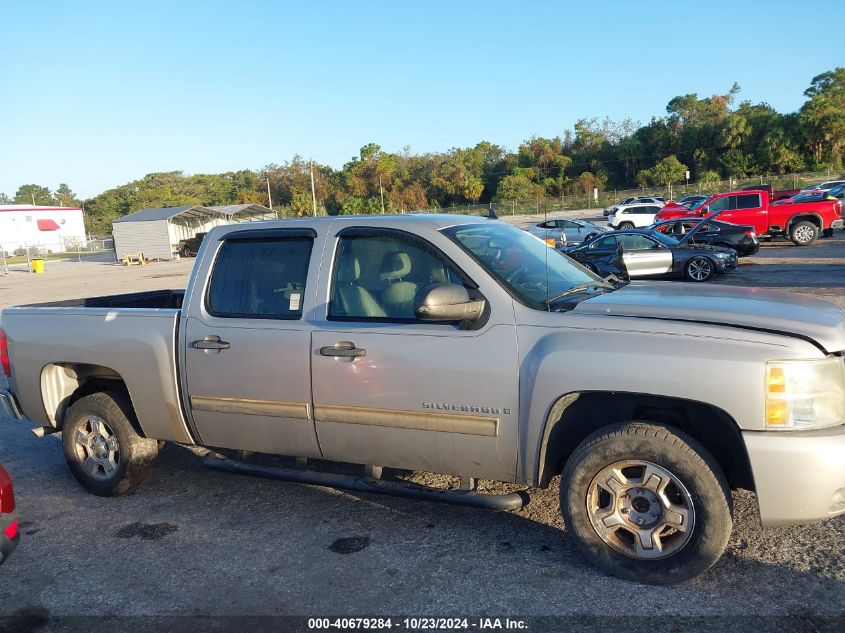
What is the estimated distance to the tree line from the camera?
6103cm

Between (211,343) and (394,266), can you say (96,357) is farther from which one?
(394,266)

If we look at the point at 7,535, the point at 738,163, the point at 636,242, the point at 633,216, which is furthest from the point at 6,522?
the point at 738,163

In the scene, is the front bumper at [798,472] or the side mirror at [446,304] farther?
the side mirror at [446,304]

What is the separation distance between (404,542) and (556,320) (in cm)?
160

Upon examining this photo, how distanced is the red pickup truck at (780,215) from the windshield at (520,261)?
21.3 m

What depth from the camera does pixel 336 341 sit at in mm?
3934

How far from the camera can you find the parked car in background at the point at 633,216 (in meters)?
37.4

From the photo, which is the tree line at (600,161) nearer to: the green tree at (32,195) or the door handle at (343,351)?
the door handle at (343,351)

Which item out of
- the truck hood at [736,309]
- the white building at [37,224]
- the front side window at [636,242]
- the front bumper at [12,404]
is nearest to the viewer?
the truck hood at [736,309]

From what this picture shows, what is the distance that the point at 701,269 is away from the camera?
54.7ft

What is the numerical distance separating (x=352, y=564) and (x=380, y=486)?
46cm

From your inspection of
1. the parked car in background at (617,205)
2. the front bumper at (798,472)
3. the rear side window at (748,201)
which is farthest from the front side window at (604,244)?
the parked car in background at (617,205)

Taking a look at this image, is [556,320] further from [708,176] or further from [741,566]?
[708,176]

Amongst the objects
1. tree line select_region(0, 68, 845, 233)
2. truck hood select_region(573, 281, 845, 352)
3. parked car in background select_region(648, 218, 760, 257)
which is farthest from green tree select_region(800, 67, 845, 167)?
truck hood select_region(573, 281, 845, 352)
